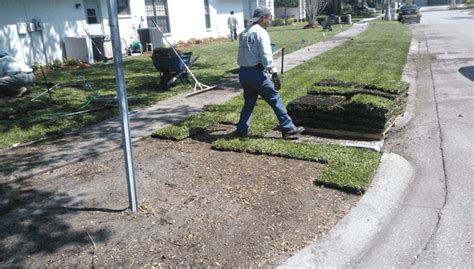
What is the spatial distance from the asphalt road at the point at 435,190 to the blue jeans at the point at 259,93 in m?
1.58

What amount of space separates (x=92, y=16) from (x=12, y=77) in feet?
29.3

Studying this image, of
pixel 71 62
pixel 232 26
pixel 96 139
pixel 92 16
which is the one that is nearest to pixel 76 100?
pixel 96 139

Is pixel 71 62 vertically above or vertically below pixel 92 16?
below

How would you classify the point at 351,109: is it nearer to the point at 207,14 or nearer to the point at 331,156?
the point at 331,156

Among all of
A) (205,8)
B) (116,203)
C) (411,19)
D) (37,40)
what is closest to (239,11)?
(205,8)

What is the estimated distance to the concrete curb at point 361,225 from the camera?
3746mm

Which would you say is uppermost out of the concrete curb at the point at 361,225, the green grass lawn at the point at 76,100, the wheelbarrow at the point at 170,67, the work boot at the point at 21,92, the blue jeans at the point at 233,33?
the blue jeans at the point at 233,33

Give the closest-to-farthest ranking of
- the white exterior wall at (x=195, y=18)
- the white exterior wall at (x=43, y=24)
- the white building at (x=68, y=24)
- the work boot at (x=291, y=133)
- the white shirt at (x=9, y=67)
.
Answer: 1. the work boot at (x=291, y=133)
2. the white shirt at (x=9, y=67)
3. the white exterior wall at (x=43, y=24)
4. the white building at (x=68, y=24)
5. the white exterior wall at (x=195, y=18)

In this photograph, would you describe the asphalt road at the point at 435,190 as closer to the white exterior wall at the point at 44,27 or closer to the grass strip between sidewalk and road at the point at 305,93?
the grass strip between sidewalk and road at the point at 305,93

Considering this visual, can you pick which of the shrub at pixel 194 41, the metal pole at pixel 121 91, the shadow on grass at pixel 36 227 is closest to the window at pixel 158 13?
the shrub at pixel 194 41

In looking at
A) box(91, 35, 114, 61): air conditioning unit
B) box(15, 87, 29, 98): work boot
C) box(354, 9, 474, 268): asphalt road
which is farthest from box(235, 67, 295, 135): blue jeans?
box(91, 35, 114, 61): air conditioning unit

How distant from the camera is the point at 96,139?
7.08 metres

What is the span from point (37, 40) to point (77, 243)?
13210mm

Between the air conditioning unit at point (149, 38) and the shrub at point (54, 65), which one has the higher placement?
the air conditioning unit at point (149, 38)
